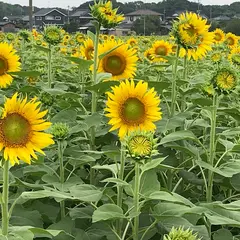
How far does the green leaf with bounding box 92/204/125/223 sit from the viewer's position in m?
1.34

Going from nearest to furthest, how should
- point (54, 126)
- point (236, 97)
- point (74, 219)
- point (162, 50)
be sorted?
point (74, 219)
point (54, 126)
point (236, 97)
point (162, 50)

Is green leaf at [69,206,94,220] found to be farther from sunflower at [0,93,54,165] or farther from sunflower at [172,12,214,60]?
sunflower at [172,12,214,60]

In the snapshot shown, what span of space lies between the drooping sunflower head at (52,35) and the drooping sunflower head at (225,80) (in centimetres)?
117

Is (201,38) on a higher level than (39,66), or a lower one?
higher

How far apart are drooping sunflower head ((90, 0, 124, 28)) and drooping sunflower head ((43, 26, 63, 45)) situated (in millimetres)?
663

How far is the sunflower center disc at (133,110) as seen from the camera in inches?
69.2

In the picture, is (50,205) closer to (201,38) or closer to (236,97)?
(201,38)

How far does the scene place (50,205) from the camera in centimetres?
182

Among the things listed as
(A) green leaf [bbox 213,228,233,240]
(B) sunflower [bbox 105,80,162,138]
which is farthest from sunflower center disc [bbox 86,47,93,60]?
(A) green leaf [bbox 213,228,233,240]

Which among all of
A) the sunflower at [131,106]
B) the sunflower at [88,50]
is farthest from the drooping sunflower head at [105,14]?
the sunflower at [88,50]

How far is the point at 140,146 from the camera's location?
1.35m

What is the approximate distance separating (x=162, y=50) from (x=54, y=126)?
1717 millimetres

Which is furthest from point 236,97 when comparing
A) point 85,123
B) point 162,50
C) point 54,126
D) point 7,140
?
point 7,140

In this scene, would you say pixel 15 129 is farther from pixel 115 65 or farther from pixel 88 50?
pixel 88 50
